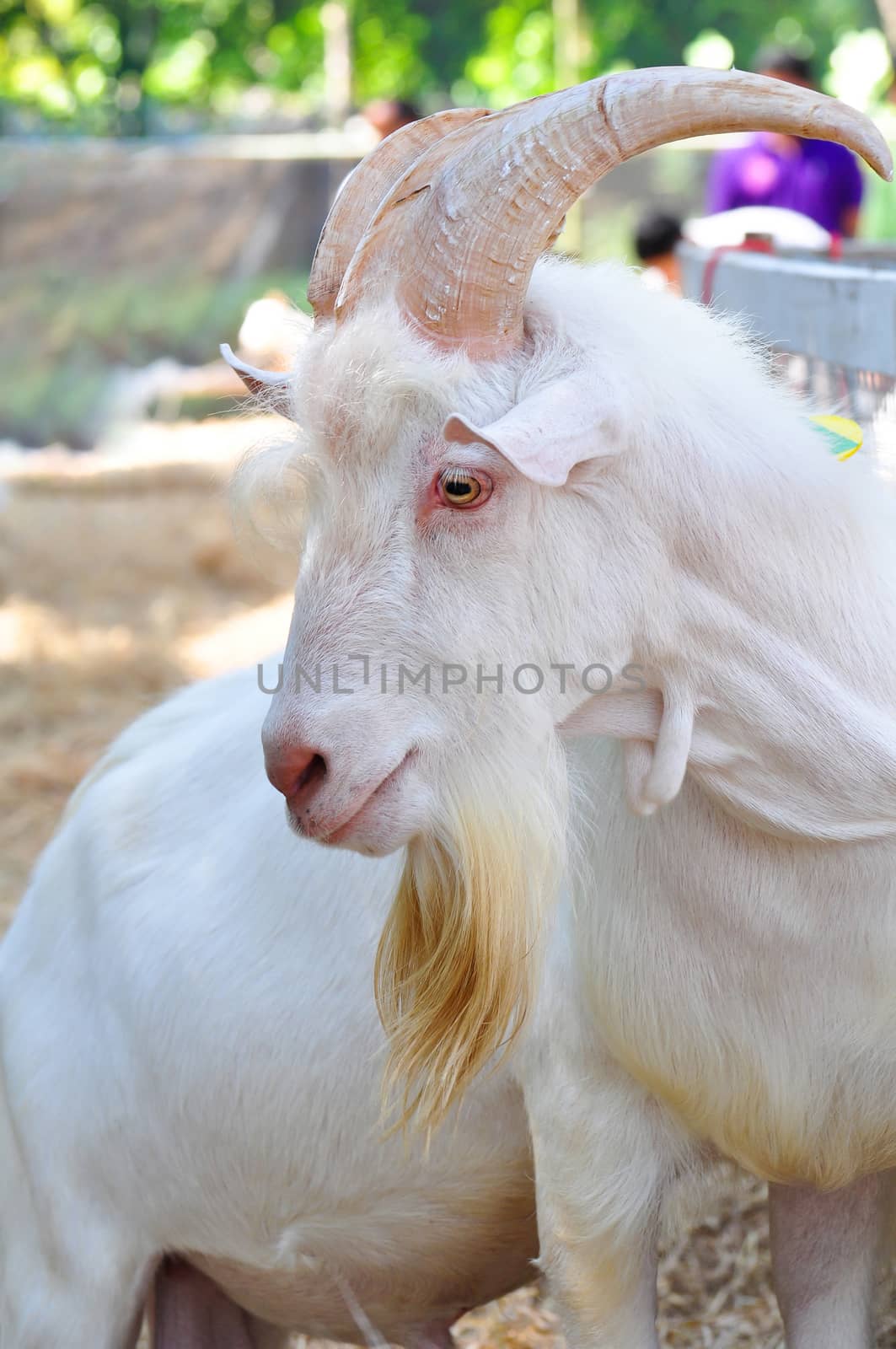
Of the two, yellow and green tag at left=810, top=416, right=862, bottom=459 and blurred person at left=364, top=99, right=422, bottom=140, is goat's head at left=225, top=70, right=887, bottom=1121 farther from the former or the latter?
blurred person at left=364, top=99, right=422, bottom=140

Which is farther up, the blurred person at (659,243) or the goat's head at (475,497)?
the blurred person at (659,243)

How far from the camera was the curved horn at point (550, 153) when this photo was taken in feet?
4.91

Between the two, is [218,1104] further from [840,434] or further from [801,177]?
[801,177]

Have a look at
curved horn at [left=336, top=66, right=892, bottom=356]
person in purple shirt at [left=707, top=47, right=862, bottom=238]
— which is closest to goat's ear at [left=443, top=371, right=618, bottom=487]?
curved horn at [left=336, top=66, right=892, bottom=356]

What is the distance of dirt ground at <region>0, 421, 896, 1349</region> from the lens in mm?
2977

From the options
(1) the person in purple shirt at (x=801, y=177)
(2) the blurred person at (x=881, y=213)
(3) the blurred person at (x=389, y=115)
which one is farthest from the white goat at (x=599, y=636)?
(2) the blurred person at (x=881, y=213)

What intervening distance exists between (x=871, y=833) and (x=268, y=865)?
3.37 feet

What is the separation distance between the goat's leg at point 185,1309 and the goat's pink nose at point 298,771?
1417 millimetres

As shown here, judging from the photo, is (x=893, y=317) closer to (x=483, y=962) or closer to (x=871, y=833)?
(x=871, y=833)

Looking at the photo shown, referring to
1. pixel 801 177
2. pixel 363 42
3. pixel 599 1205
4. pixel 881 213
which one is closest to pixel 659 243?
pixel 801 177

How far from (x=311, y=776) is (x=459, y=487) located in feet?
1.12

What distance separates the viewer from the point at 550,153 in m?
1.50

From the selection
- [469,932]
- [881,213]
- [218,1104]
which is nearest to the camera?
[469,932]

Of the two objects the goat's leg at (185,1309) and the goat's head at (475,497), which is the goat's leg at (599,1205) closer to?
the goat's head at (475,497)
